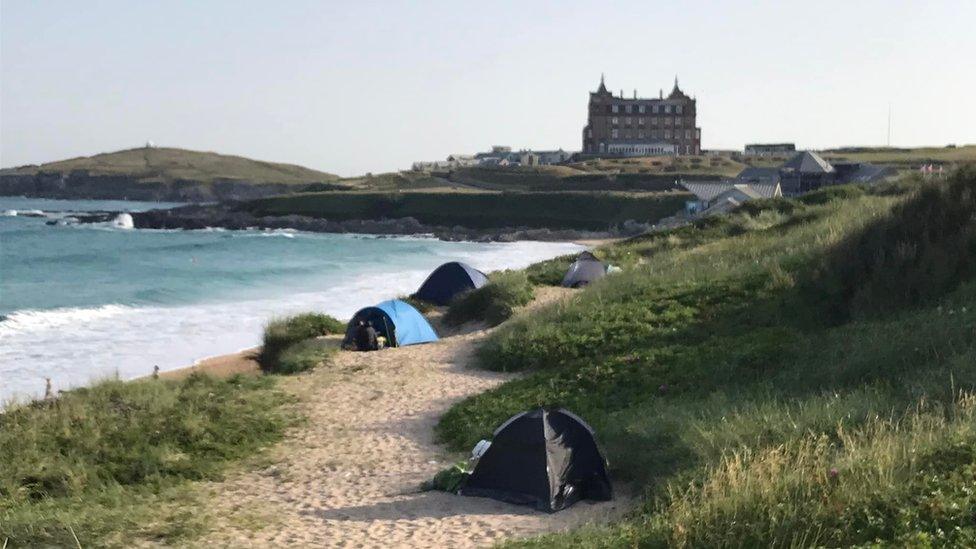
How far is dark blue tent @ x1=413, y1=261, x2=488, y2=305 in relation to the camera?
25.0m

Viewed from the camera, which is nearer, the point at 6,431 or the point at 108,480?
the point at 108,480

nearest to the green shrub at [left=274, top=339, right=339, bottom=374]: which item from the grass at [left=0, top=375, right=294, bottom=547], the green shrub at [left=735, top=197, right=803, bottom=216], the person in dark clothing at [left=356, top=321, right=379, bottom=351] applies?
the person in dark clothing at [left=356, top=321, right=379, bottom=351]

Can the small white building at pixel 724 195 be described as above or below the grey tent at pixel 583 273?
above

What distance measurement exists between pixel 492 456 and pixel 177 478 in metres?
3.53

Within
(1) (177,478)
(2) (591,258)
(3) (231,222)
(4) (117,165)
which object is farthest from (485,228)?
(4) (117,165)

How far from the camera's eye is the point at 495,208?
267 ft

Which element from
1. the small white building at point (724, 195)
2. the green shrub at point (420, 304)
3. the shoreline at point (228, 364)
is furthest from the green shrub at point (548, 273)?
the small white building at point (724, 195)

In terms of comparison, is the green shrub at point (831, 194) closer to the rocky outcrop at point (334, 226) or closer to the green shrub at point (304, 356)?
the green shrub at point (304, 356)

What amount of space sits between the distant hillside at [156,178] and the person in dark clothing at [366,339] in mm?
118875

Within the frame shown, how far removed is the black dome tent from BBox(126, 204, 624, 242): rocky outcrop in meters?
58.5

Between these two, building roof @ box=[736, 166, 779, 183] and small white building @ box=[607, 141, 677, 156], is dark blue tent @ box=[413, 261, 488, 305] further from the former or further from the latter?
small white building @ box=[607, 141, 677, 156]

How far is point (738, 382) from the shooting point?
464 inches

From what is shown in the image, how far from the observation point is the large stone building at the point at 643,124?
12488 centimetres

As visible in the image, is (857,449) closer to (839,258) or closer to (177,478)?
(177,478)
